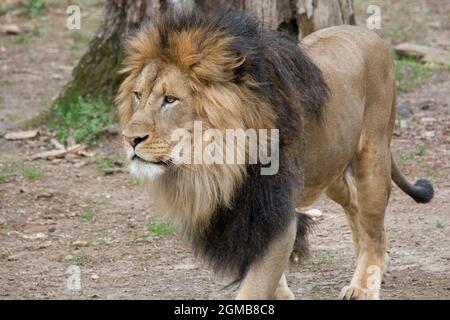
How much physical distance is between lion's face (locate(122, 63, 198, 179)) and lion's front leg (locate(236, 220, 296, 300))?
1.92 ft

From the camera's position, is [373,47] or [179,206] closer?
[179,206]

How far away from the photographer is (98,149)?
8.10m

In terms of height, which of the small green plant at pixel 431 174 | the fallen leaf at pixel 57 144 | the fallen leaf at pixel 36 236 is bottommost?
the fallen leaf at pixel 57 144

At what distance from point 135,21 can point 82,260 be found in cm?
258

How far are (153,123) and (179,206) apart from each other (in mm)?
430

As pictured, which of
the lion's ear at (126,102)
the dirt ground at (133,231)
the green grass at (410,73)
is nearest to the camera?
the lion's ear at (126,102)

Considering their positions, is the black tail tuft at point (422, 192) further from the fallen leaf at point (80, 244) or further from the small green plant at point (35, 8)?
the small green plant at point (35, 8)

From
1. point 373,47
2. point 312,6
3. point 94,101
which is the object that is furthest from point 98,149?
point 373,47

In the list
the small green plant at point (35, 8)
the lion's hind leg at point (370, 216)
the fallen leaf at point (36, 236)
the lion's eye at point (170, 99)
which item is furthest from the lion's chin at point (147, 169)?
the small green plant at point (35, 8)

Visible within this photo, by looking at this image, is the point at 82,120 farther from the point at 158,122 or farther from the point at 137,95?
the point at 158,122

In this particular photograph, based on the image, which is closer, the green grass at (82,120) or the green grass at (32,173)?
the green grass at (32,173)

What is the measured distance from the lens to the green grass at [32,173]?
7422 millimetres

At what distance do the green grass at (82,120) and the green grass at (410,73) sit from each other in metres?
2.80

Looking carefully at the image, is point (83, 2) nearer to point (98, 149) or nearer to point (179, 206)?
point (98, 149)
